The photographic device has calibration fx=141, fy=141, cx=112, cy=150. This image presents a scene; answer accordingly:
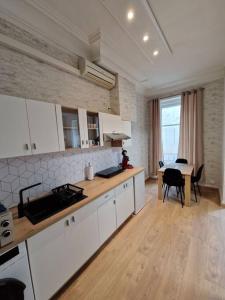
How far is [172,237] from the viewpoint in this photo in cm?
221

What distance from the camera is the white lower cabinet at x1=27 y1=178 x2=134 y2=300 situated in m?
1.26

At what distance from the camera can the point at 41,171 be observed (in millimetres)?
1831

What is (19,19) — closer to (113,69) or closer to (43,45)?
(43,45)

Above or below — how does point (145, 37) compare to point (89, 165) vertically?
above

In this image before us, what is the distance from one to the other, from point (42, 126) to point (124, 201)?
1759 mm

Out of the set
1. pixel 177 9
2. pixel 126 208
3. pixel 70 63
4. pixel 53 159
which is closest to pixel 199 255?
pixel 126 208

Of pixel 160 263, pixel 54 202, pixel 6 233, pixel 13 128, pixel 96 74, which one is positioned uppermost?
pixel 96 74

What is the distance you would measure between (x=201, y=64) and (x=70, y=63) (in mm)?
2743

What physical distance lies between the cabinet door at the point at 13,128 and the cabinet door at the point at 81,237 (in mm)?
877

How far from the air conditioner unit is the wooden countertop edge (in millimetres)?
1723

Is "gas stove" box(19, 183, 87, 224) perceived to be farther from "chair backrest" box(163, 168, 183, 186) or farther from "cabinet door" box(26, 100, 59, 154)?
"chair backrest" box(163, 168, 183, 186)

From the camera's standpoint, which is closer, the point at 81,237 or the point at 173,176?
the point at 81,237

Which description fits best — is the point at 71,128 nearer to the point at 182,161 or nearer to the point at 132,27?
the point at 132,27

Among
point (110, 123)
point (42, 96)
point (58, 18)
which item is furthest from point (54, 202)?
point (58, 18)
